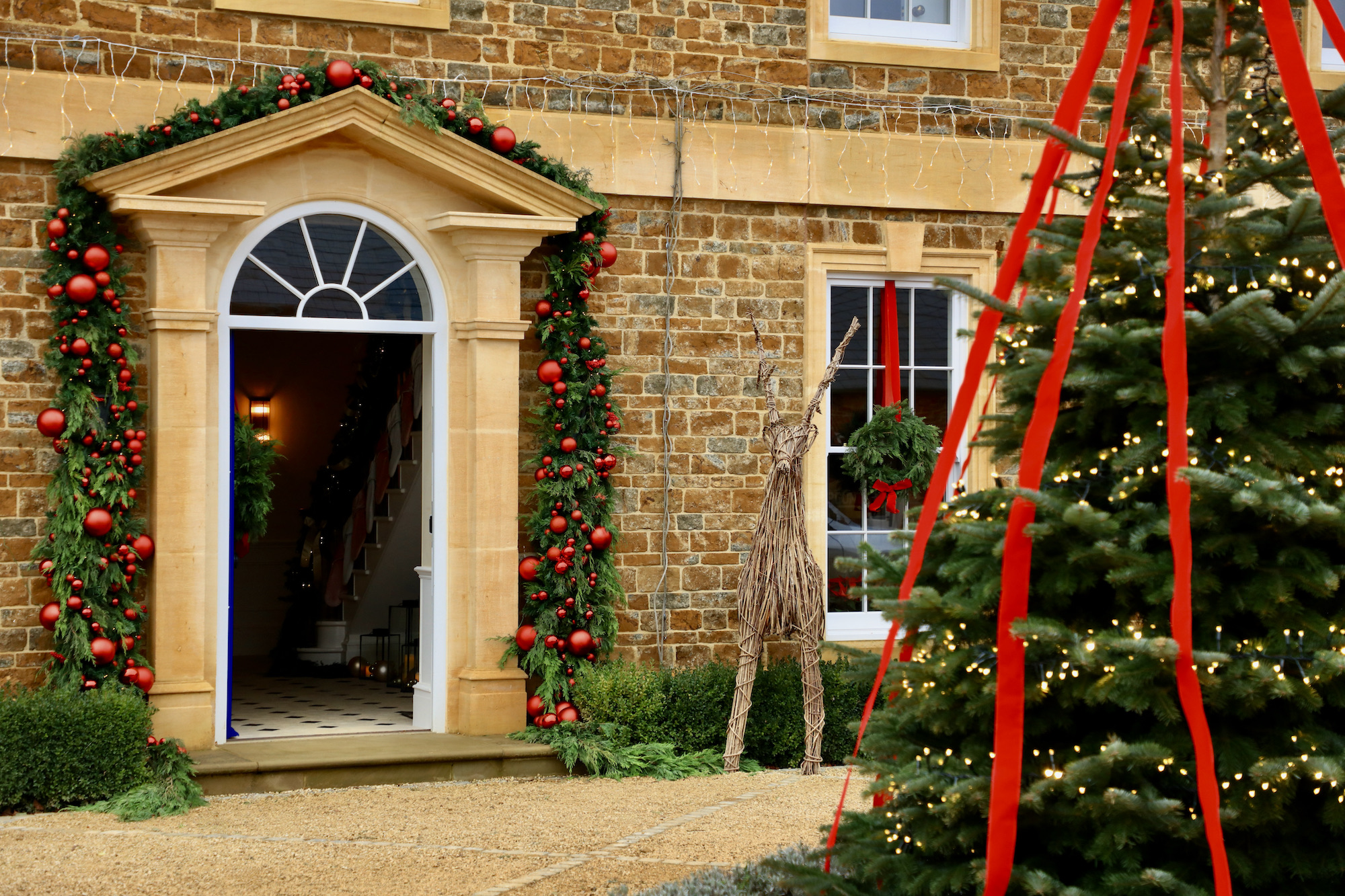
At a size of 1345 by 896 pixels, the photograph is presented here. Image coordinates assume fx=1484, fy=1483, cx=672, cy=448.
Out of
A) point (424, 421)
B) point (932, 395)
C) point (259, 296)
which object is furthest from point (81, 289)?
point (932, 395)

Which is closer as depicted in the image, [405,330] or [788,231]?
[405,330]

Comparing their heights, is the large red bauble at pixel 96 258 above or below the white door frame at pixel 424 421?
above

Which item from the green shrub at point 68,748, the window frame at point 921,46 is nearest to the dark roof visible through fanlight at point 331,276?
the green shrub at point 68,748

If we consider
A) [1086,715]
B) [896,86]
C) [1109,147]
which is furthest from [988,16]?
[1086,715]

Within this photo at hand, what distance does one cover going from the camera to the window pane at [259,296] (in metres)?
8.05

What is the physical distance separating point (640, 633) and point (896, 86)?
3808mm

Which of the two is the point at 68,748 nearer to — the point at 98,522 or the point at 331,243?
the point at 98,522

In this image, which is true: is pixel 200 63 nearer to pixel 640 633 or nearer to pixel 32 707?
pixel 32 707

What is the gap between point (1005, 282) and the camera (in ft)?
14.1

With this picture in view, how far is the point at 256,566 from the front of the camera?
43.0 ft

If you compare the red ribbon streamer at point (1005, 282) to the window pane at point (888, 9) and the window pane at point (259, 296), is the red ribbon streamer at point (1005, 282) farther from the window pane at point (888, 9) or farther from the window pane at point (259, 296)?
the window pane at point (888, 9)

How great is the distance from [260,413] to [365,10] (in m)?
5.89

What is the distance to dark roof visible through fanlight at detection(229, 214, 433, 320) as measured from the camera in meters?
8.08

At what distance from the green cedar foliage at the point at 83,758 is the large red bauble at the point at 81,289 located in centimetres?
196
